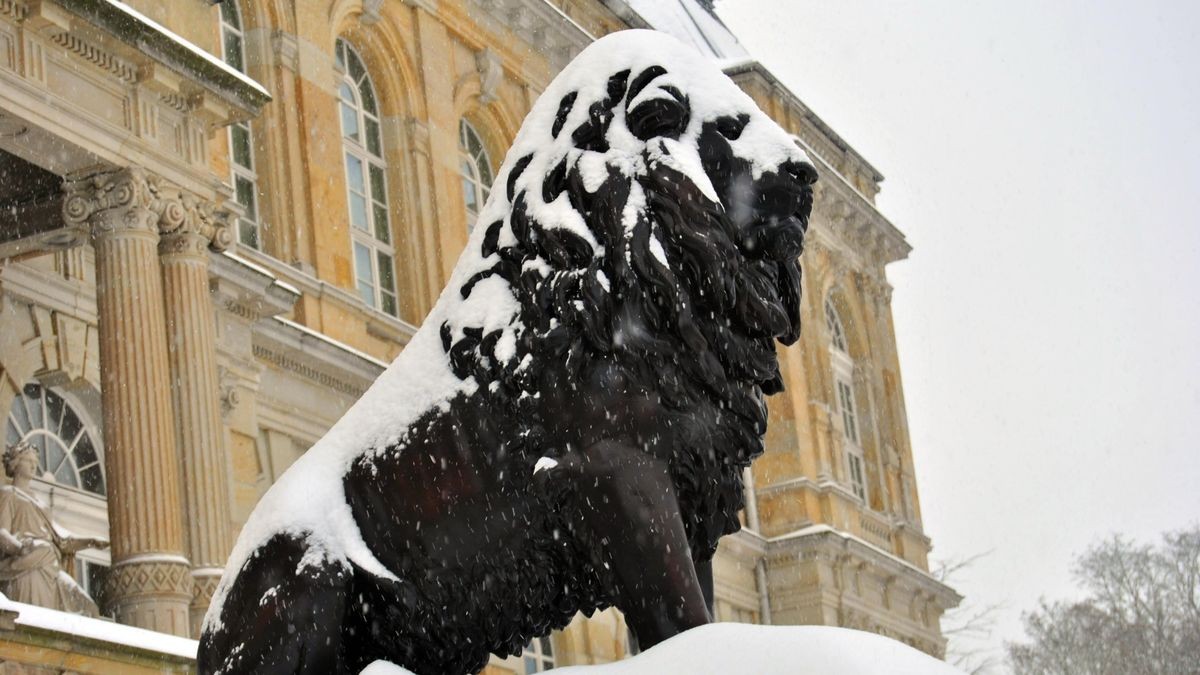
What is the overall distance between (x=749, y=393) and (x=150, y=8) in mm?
10400

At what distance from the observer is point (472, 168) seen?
910 inches

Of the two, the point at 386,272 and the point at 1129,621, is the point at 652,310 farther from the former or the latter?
the point at 1129,621

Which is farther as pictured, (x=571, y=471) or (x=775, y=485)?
(x=775, y=485)

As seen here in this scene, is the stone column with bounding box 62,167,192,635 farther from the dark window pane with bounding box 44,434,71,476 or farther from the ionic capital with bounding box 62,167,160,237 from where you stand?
the dark window pane with bounding box 44,434,71,476

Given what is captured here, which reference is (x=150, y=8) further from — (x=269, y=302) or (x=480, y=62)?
(x=480, y=62)

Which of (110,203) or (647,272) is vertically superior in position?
(110,203)

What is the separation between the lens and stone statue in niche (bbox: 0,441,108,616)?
1070 cm

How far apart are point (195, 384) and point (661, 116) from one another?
29.8ft

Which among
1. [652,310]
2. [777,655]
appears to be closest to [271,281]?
[652,310]

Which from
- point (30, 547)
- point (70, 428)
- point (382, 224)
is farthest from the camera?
point (382, 224)

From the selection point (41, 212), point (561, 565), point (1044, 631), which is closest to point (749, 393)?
point (561, 565)

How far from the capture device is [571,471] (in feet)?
9.30

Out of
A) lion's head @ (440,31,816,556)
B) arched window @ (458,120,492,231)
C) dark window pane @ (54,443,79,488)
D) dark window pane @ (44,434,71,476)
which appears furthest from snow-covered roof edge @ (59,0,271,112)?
arched window @ (458,120,492,231)

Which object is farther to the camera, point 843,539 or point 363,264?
point 843,539
